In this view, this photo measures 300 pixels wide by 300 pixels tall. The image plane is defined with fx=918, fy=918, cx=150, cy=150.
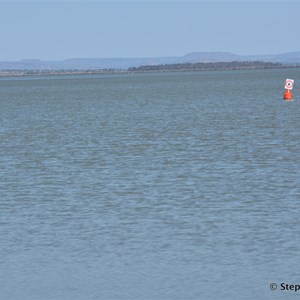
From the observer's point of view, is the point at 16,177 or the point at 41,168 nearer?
the point at 16,177

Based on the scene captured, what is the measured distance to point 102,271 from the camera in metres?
14.1

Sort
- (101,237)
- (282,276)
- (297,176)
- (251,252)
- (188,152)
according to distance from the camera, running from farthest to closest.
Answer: (188,152)
(297,176)
(101,237)
(251,252)
(282,276)

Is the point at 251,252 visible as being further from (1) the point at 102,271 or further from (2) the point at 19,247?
(2) the point at 19,247

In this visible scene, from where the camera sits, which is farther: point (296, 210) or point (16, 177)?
point (16, 177)

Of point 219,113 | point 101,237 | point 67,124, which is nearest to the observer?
point 101,237

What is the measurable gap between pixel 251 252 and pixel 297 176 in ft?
28.7

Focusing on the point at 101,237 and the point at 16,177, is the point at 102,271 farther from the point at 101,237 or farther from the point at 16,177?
the point at 16,177

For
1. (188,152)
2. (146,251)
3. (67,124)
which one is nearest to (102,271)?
(146,251)

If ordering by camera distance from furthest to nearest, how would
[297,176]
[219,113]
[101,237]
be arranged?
[219,113]
[297,176]
[101,237]

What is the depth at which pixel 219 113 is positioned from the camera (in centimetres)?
5638

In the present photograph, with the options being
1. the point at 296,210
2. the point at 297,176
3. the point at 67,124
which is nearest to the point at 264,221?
the point at 296,210

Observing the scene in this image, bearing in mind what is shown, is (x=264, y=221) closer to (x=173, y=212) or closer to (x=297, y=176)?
(x=173, y=212)

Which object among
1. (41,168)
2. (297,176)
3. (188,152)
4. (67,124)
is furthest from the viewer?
(67,124)

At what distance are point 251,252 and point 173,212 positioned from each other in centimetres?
388
